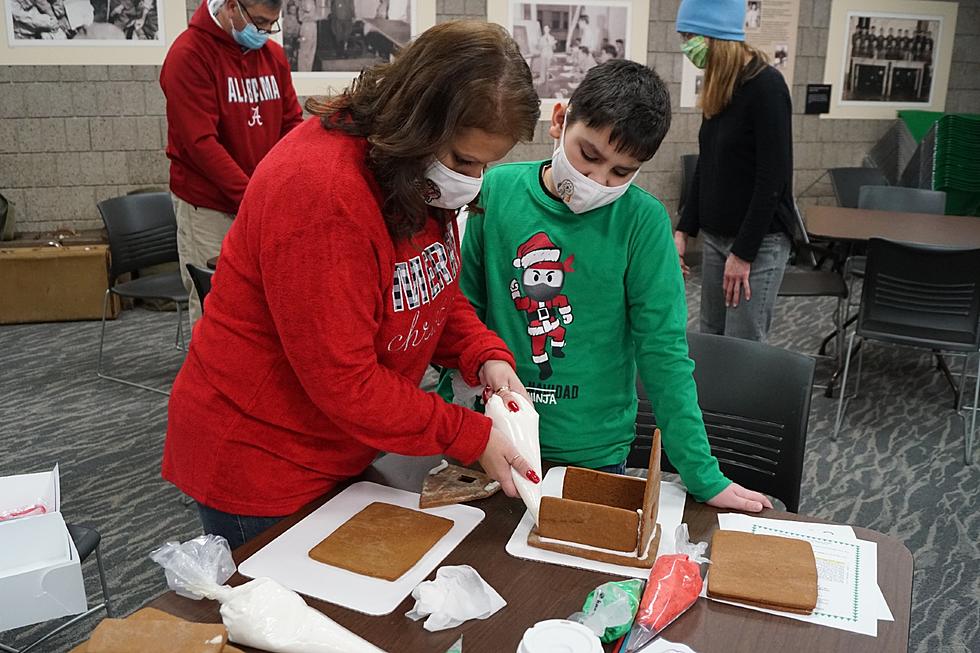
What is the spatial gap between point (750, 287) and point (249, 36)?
1854 millimetres

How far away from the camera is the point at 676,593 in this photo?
40.2 inches

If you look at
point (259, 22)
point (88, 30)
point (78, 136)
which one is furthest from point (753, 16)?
point (78, 136)

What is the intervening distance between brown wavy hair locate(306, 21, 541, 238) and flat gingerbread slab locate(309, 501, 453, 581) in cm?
40

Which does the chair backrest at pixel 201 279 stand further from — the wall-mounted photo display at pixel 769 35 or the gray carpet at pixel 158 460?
the wall-mounted photo display at pixel 769 35

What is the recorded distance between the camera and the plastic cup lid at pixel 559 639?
2.93 feet

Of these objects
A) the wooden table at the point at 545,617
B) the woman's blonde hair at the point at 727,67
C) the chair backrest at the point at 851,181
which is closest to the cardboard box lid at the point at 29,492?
the wooden table at the point at 545,617

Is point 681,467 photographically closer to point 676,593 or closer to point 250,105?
point 676,593

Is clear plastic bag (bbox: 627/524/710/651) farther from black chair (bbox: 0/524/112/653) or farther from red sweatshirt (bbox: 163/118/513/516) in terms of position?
black chair (bbox: 0/524/112/653)

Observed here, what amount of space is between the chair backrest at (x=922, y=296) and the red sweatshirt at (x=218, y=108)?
7.36 ft

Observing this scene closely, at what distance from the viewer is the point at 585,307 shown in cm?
139

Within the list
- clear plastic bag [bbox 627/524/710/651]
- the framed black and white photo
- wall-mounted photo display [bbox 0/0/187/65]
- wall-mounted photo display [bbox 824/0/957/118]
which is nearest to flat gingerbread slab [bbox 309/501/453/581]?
clear plastic bag [bbox 627/524/710/651]

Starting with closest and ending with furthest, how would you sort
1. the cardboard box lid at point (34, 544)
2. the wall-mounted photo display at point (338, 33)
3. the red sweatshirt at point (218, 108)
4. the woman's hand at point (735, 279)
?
the cardboard box lid at point (34, 544), the woman's hand at point (735, 279), the red sweatshirt at point (218, 108), the wall-mounted photo display at point (338, 33)

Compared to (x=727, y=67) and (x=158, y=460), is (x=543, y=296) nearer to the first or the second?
(x=727, y=67)

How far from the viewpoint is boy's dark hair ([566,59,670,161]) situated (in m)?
1.27
